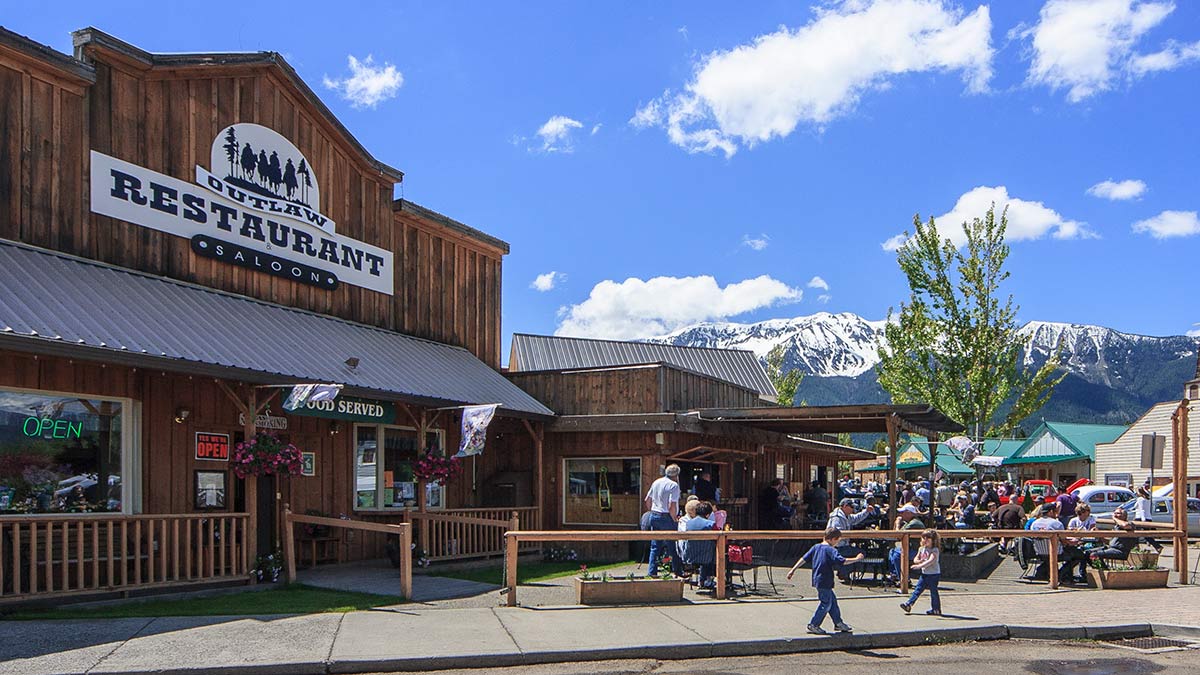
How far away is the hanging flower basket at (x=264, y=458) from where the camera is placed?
13273 mm

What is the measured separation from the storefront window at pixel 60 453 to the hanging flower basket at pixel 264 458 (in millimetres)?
1471

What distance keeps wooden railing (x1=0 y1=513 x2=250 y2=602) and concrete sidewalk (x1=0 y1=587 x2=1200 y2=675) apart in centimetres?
109

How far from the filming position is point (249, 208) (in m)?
16.4

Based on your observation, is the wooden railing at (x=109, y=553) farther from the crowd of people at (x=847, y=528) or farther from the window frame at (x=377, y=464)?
the crowd of people at (x=847, y=528)

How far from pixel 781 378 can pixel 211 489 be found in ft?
129

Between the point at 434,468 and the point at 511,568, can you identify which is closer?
the point at 511,568

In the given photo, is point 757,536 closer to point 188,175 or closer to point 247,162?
point 188,175

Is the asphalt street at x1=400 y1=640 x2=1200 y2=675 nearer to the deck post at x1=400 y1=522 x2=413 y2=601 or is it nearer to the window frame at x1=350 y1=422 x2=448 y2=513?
the deck post at x1=400 y1=522 x2=413 y2=601

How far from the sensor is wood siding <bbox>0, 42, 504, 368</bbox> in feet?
42.8

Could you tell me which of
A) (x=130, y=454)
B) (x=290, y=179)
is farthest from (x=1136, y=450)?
(x=130, y=454)

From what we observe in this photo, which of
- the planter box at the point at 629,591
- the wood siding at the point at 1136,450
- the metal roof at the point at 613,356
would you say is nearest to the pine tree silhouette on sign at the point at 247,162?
the planter box at the point at 629,591

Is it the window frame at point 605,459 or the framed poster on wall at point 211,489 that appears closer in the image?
the framed poster on wall at point 211,489

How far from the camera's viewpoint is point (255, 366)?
13391 mm

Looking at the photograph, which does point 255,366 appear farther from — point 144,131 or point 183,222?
point 144,131
